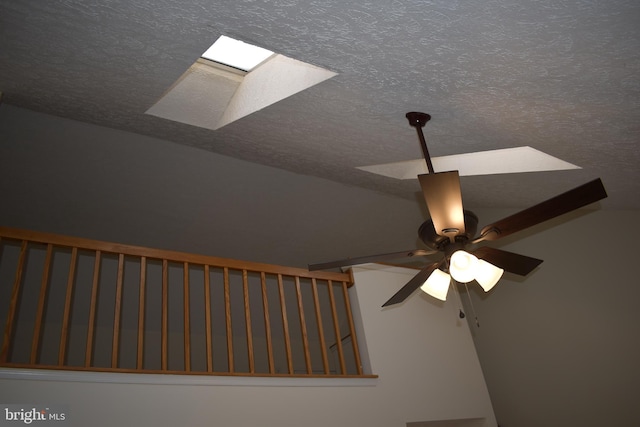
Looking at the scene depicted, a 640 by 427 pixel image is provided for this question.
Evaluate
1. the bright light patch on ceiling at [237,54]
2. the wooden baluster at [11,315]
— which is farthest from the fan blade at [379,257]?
the wooden baluster at [11,315]

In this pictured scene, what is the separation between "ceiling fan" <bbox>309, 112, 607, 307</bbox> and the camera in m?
2.55

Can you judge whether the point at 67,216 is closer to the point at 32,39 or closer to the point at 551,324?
the point at 32,39

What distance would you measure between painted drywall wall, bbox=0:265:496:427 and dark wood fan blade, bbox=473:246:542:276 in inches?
60.8

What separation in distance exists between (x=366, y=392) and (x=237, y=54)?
2.58m

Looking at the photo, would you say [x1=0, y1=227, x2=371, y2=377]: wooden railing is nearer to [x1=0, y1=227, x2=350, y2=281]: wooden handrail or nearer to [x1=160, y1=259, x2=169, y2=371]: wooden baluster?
[x1=0, y1=227, x2=350, y2=281]: wooden handrail

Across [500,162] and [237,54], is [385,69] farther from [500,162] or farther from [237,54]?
[500,162]

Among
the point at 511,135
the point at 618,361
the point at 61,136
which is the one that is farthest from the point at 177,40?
the point at 618,361

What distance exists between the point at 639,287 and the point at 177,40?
3.50 metres

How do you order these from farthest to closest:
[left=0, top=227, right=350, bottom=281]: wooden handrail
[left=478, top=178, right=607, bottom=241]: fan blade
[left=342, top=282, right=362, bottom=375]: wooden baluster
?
[left=342, top=282, right=362, bottom=375]: wooden baluster → [left=0, top=227, right=350, bottom=281]: wooden handrail → [left=478, top=178, right=607, bottom=241]: fan blade

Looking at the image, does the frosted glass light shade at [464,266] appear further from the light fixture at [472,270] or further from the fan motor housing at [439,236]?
the fan motor housing at [439,236]

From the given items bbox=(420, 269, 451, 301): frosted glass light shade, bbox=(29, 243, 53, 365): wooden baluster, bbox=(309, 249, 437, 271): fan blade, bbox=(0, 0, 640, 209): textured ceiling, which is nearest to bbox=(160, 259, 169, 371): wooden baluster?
bbox=(29, 243, 53, 365): wooden baluster

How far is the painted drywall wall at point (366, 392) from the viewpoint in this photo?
299 centimetres

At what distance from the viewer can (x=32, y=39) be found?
112 inches

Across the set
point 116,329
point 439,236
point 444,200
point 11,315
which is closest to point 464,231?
point 439,236
